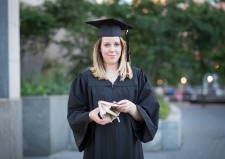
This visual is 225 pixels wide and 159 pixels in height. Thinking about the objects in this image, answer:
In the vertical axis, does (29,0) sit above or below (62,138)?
above

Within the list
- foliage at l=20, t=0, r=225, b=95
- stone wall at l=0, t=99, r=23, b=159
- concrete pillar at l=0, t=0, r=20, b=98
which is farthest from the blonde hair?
foliage at l=20, t=0, r=225, b=95

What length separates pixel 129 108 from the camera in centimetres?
Result: 370

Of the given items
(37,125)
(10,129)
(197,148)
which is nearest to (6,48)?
(10,129)

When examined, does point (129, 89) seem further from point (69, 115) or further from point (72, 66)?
point (72, 66)

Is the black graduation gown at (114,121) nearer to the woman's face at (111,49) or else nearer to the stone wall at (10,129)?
the woman's face at (111,49)

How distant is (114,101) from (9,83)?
3.34 meters

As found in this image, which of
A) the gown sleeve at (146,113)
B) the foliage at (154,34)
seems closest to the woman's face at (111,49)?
the gown sleeve at (146,113)

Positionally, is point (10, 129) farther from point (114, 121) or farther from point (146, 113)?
point (146, 113)

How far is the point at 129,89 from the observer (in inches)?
155

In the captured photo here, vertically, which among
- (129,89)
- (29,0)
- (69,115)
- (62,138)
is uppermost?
(29,0)

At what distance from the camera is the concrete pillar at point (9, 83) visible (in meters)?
6.39

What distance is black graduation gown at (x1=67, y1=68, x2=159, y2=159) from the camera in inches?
153

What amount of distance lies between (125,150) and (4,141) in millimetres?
2948

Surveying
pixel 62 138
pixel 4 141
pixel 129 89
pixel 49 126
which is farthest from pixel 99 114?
pixel 62 138
